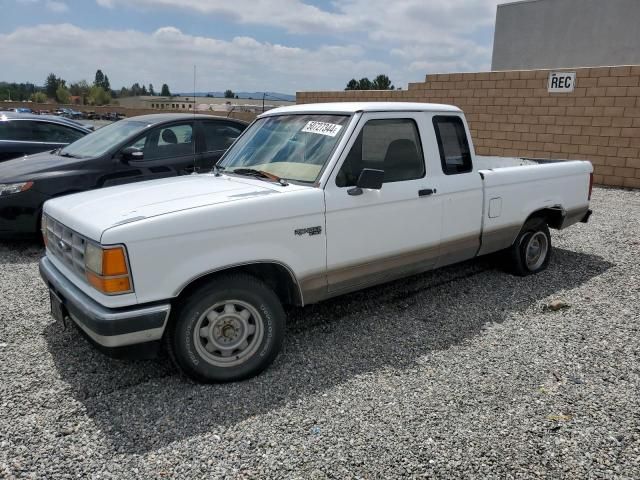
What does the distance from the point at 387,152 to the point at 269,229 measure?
138cm

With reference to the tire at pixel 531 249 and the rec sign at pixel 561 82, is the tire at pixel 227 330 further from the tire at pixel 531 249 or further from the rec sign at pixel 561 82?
the rec sign at pixel 561 82

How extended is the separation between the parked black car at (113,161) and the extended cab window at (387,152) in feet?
7.65

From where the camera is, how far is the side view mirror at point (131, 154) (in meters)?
6.33

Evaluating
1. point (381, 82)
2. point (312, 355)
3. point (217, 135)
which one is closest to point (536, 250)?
point (312, 355)

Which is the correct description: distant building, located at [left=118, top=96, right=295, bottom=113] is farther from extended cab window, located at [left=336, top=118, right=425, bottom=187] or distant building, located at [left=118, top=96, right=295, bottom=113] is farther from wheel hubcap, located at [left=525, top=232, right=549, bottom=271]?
wheel hubcap, located at [left=525, top=232, right=549, bottom=271]

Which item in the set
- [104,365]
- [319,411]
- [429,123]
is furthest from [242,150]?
[319,411]

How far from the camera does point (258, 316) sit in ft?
11.5

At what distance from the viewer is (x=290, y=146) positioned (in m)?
4.19

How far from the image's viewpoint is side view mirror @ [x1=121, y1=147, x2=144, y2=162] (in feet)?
20.8

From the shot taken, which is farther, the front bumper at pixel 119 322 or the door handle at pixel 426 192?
the door handle at pixel 426 192

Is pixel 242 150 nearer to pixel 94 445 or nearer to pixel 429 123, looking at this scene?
pixel 429 123

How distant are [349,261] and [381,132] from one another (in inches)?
45.0

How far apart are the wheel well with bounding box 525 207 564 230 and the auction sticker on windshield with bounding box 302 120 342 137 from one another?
281cm

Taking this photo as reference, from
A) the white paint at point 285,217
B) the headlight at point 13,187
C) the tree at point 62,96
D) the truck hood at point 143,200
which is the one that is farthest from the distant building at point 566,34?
the tree at point 62,96
